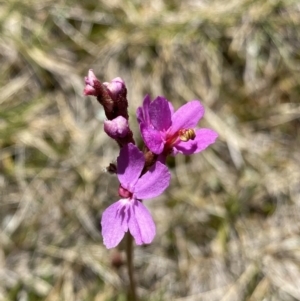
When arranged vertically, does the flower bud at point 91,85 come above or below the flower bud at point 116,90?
above

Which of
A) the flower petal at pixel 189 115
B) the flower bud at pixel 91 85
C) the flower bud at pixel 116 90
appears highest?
the flower bud at pixel 91 85

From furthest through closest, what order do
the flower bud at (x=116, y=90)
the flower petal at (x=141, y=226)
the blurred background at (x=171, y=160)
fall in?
1. the blurred background at (x=171, y=160)
2. the flower bud at (x=116, y=90)
3. the flower petal at (x=141, y=226)

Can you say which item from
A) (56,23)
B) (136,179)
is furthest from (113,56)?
(136,179)

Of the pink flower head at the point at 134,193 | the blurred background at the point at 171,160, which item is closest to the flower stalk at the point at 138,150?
the pink flower head at the point at 134,193

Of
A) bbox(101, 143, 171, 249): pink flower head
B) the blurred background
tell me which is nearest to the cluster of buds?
bbox(101, 143, 171, 249): pink flower head

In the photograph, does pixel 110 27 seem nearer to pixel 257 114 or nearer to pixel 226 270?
pixel 257 114

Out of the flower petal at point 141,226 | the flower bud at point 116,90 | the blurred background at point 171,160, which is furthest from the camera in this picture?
the blurred background at point 171,160

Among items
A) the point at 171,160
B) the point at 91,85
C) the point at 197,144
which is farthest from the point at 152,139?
the point at 171,160

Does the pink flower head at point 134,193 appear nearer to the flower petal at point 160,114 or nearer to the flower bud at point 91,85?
the flower petal at point 160,114
